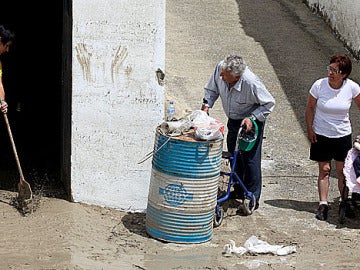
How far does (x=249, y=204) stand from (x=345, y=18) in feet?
24.4

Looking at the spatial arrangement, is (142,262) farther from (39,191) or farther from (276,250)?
(39,191)

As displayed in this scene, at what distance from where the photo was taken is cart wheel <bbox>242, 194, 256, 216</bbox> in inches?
316

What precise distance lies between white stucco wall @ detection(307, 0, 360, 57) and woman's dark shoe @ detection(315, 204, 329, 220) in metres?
6.42

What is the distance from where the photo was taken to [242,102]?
25.6ft

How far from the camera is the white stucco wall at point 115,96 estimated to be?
7.50m

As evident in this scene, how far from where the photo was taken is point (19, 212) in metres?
7.64

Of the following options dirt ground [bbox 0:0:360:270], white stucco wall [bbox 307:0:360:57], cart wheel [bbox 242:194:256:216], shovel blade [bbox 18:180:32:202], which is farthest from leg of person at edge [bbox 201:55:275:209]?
white stucco wall [bbox 307:0:360:57]

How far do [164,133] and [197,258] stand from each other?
1.14m

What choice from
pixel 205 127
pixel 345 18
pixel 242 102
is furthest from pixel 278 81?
pixel 205 127

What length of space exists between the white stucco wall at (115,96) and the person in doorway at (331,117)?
1584 mm

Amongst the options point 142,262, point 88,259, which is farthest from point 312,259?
point 88,259

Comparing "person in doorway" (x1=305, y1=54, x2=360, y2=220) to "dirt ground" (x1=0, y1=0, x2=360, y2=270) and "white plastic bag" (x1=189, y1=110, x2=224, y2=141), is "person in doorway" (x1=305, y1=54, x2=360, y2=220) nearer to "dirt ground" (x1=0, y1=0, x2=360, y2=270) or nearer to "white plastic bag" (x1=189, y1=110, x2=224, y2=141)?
"dirt ground" (x1=0, y1=0, x2=360, y2=270)

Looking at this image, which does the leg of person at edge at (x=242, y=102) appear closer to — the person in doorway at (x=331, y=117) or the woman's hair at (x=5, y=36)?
the person in doorway at (x=331, y=117)

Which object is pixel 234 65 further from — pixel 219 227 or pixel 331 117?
pixel 219 227
